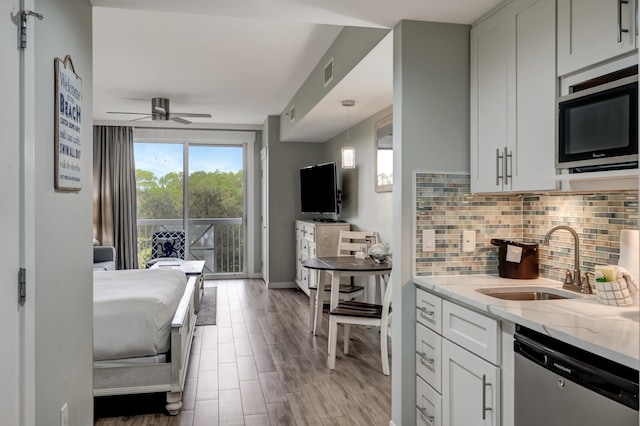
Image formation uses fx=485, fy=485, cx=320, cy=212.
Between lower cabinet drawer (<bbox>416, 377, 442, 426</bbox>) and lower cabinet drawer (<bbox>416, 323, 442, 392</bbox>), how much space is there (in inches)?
1.5

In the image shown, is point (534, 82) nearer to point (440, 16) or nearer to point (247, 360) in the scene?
point (440, 16)

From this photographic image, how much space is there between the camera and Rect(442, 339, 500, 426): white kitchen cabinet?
193cm

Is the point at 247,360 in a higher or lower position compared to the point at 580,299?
lower

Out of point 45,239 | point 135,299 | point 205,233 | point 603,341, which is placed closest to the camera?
point 603,341

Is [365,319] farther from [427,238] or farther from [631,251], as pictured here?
[631,251]

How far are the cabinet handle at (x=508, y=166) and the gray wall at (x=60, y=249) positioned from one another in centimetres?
196

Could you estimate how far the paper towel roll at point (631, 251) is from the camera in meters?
1.89

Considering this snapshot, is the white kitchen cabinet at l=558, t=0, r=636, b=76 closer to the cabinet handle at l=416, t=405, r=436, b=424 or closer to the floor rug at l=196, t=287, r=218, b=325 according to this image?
the cabinet handle at l=416, t=405, r=436, b=424

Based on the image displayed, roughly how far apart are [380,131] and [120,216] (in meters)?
4.65

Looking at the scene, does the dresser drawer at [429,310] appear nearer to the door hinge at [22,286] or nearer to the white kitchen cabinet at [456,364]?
the white kitchen cabinet at [456,364]

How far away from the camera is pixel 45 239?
1705 mm

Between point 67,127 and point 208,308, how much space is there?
13.9 feet

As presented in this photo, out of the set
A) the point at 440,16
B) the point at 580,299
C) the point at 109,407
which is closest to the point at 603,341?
the point at 580,299

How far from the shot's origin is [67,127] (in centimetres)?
190
